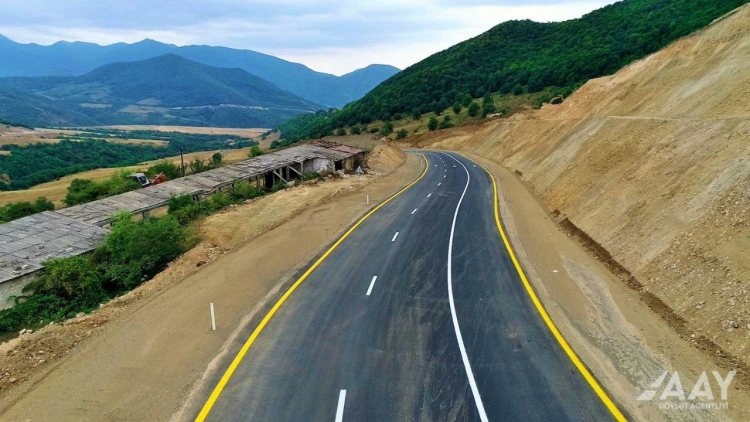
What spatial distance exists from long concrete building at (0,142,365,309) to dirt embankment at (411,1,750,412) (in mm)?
22315

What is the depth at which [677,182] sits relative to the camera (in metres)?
18.0

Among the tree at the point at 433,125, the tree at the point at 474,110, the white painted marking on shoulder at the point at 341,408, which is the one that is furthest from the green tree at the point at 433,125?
the white painted marking on shoulder at the point at 341,408

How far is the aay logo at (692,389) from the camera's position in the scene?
9141 millimetres

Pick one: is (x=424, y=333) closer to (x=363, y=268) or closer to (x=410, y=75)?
(x=363, y=268)

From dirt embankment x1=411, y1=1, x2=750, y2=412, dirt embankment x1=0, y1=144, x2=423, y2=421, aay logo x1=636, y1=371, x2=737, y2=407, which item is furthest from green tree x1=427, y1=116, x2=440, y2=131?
aay logo x1=636, y1=371, x2=737, y2=407

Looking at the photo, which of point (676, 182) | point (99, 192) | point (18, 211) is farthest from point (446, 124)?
point (676, 182)

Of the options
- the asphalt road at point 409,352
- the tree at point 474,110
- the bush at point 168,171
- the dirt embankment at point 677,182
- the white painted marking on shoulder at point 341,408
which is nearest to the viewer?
the white painted marking on shoulder at point 341,408

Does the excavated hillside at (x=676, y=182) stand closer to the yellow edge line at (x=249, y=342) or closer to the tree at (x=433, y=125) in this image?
the yellow edge line at (x=249, y=342)

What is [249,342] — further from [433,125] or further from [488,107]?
[488,107]

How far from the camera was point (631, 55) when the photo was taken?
7512cm

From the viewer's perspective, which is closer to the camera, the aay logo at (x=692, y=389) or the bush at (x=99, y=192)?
the aay logo at (x=692, y=389)

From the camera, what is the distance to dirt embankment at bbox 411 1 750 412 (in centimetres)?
1206

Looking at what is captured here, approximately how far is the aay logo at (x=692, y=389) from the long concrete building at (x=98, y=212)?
→ 74.0ft

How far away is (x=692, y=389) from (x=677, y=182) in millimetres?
11467
